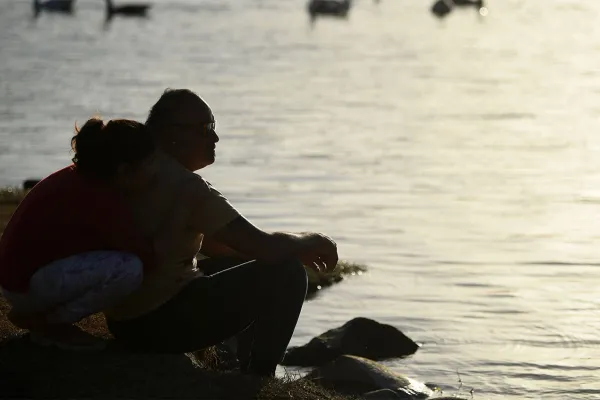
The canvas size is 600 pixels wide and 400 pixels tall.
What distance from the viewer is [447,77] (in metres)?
55.3

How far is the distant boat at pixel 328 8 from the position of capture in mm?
92688

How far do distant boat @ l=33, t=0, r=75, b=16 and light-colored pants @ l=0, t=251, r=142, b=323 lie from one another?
284 ft

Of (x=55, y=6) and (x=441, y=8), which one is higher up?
(x=441, y=8)

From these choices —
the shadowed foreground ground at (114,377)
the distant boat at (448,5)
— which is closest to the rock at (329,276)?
the shadowed foreground ground at (114,377)

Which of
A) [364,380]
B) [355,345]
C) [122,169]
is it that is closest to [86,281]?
[122,169]

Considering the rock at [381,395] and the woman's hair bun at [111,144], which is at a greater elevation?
the woman's hair bun at [111,144]

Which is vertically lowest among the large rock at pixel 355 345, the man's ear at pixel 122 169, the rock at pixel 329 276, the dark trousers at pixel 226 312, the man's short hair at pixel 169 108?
the rock at pixel 329 276

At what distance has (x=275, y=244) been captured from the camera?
25.4 feet

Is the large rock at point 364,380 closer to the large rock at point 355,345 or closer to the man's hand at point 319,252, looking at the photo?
the large rock at point 355,345

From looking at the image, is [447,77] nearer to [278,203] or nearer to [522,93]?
[522,93]

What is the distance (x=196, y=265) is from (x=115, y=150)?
1059 millimetres

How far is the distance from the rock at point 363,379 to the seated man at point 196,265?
111 inches

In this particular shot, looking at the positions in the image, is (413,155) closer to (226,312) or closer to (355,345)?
(355,345)

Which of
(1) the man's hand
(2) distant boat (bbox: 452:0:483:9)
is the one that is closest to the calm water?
(1) the man's hand
